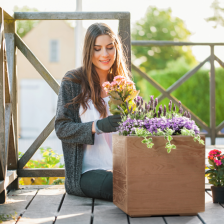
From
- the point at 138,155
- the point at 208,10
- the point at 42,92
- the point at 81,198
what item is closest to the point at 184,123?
the point at 138,155

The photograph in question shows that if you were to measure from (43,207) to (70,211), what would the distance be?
0.18 metres

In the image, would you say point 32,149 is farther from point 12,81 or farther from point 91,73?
point 91,73

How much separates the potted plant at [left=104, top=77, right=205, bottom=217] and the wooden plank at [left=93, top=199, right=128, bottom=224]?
57 millimetres

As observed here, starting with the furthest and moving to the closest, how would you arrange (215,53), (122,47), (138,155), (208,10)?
(208,10), (215,53), (122,47), (138,155)

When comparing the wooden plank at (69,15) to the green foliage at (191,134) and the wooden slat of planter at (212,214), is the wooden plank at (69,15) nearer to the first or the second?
the green foliage at (191,134)

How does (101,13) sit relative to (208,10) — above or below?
below

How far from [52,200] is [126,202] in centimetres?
60

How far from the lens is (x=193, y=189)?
171cm

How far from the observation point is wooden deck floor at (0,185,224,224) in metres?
1.70

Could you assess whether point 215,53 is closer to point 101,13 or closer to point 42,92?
point 101,13

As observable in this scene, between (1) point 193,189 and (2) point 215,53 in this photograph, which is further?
(2) point 215,53

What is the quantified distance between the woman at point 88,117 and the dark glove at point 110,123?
128mm

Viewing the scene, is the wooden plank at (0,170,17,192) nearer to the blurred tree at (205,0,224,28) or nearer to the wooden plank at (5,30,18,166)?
the wooden plank at (5,30,18,166)

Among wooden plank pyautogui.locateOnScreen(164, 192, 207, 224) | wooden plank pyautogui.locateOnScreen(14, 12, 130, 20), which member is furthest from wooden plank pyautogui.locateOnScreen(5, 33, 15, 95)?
wooden plank pyautogui.locateOnScreen(164, 192, 207, 224)
